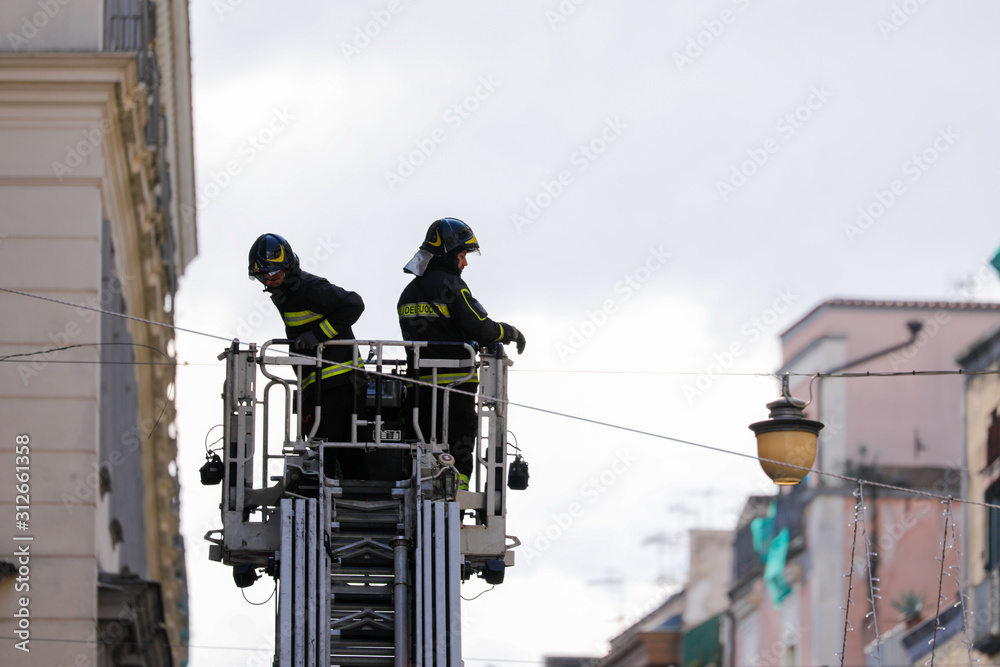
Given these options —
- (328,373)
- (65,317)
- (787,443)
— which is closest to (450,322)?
(328,373)

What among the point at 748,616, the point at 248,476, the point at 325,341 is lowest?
the point at 748,616

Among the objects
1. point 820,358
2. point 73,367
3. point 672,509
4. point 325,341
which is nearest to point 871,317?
point 820,358

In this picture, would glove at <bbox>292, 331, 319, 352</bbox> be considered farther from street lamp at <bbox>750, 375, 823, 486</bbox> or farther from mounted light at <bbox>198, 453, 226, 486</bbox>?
street lamp at <bbox>750, 375, 823, 486</bbox>

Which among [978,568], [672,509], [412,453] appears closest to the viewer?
[412,453]

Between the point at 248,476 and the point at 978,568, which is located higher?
the point at 248,476

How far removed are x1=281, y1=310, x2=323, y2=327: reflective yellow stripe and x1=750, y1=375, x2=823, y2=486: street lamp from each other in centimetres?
318

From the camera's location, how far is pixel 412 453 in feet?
35.9

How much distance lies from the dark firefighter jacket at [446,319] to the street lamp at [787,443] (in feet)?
6.69

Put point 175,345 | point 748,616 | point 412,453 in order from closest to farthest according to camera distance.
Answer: point 412,453 → point 175,345 → point 748,616

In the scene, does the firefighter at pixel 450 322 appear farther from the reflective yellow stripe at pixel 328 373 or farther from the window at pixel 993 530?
the window at pixel 993 530

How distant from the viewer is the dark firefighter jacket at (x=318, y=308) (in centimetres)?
1142

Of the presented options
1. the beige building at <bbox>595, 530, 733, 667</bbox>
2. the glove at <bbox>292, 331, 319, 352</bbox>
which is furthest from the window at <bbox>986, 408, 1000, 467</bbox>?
the beige building at <bbox>595, 530, 733, 667</bbox>

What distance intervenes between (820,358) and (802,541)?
3974 mm

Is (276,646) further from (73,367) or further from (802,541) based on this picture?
(802,541)
